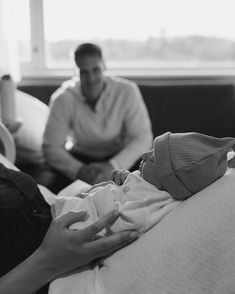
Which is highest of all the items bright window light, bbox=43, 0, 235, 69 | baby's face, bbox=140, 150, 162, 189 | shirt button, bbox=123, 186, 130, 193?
bright window light, bbox=43, 0, 235, 69

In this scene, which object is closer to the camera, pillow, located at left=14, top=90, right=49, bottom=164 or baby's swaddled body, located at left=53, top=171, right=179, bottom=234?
baby's swaddled body, located at left=53, top=171, right=179, bottom=234

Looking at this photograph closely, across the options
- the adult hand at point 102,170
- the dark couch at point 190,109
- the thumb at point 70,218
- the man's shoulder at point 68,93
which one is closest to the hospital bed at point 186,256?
the thumb at point 70,218

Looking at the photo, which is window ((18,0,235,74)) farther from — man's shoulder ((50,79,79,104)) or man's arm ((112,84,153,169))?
man's arm ((112,84,153,169))

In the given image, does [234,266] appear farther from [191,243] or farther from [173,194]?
[173,194]

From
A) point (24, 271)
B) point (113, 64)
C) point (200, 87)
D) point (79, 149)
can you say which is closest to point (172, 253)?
point (24, 271)

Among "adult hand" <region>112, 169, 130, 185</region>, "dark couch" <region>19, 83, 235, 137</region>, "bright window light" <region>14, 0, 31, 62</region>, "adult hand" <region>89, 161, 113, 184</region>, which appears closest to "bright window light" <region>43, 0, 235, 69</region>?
"bright window light" <region>14, 0, 31, 62</region>

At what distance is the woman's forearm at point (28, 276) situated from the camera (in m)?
0.85

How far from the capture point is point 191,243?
82 centimetres

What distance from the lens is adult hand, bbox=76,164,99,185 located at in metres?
1.92

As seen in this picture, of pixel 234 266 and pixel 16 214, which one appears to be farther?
pixel 16 214

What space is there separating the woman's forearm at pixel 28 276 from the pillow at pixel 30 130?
4.14ft

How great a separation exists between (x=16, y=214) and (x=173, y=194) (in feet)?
1.21

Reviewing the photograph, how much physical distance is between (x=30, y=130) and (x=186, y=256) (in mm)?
1482

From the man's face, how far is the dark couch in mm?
502
